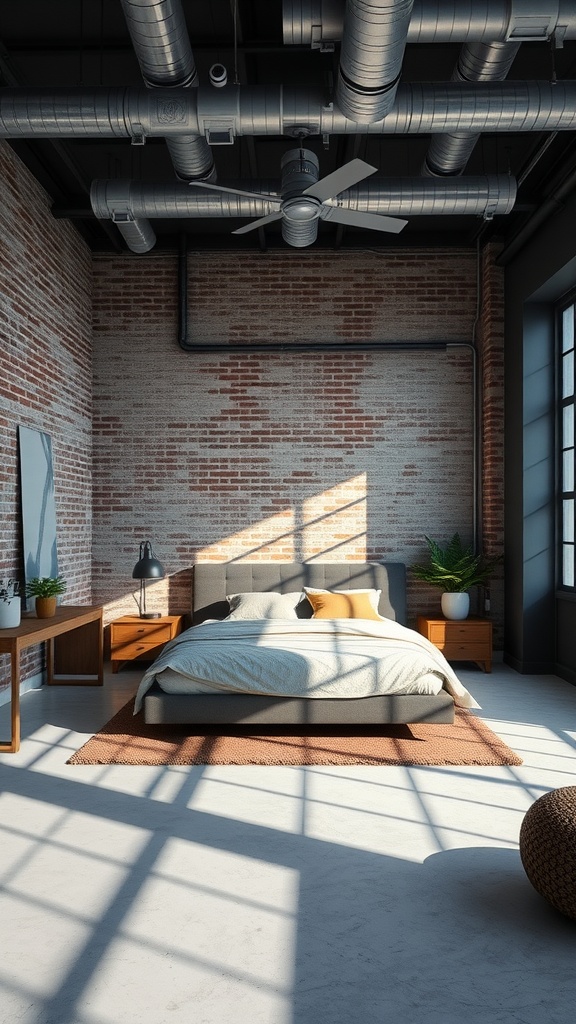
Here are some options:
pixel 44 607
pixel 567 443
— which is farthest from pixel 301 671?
pixel 567 443

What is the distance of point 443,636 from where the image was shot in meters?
7.89

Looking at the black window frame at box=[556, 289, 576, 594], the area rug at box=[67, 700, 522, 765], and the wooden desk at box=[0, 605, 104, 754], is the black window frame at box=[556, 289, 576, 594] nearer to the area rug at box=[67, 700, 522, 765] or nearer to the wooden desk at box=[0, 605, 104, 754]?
the area rug at box=[67, 700, 522, 765]

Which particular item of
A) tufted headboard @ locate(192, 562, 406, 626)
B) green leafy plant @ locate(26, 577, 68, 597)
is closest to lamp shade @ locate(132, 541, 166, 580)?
tufted headboard @ locate(192, 562, 406, 626)

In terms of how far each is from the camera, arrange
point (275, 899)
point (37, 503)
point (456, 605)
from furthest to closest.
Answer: point (456, 605) → point (37, 503) → point (275, 899)

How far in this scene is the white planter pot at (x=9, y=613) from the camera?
18.2 ft

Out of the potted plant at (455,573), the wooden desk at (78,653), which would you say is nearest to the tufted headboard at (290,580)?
the potted plant at (455,573)

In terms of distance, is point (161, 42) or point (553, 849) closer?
point (553, 849)

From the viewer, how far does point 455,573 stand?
809 cm

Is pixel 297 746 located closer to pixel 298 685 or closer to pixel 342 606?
pixel 298 685

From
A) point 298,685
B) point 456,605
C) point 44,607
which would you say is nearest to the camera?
point 298,685

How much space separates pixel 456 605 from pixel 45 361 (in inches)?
175

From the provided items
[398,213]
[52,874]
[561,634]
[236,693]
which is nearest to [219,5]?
[398,213]

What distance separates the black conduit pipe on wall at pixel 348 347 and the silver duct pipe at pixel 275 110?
368cm

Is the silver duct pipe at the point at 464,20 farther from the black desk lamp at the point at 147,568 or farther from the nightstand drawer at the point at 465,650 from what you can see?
the nightstand drawer at the point at 465,650
